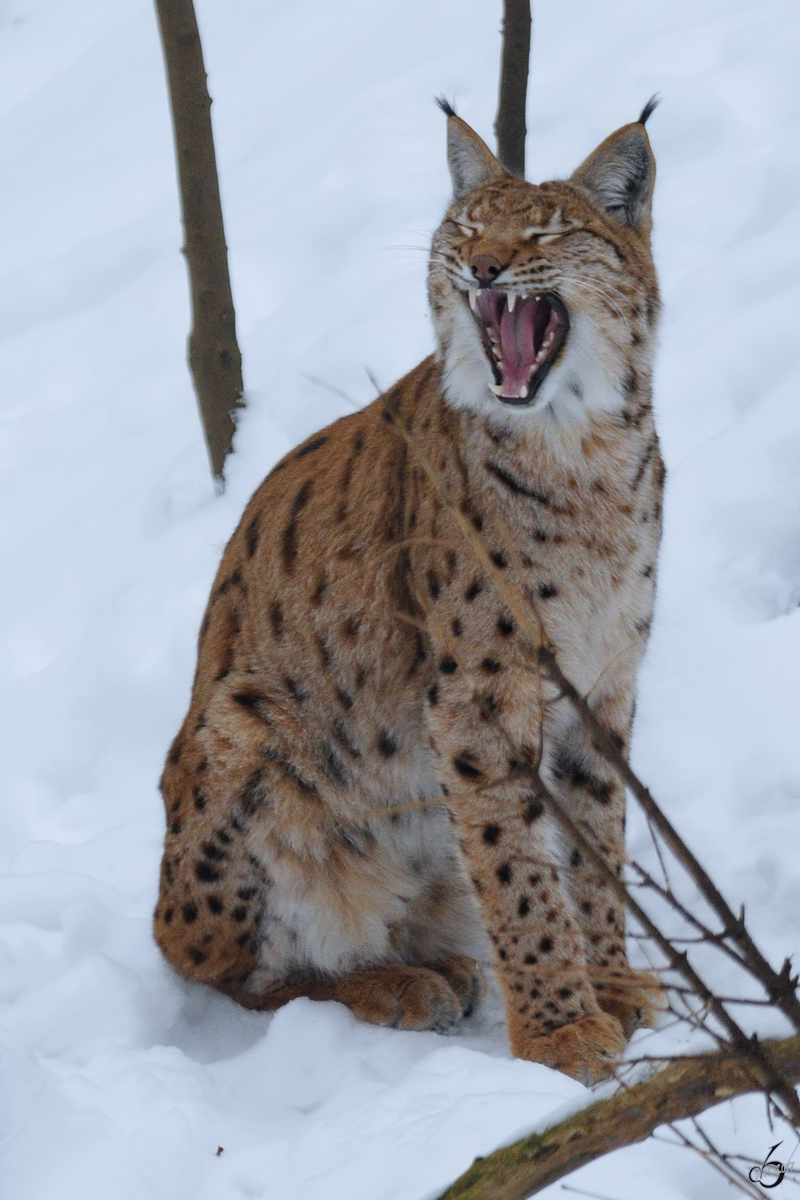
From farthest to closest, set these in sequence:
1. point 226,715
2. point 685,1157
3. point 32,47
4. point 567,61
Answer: point 32,47 < point 567,61 < point 226,715 < point 685,1157

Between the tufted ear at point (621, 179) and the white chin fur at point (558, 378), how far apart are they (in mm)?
454

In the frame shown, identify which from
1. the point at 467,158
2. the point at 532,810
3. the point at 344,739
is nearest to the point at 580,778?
the point at 532,810

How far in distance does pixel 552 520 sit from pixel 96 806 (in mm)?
2449

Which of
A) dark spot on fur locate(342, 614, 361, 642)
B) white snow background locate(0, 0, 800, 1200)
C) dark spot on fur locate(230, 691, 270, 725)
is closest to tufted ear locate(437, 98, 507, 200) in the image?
dark spot on fur locate(342, 614, 361, 642)

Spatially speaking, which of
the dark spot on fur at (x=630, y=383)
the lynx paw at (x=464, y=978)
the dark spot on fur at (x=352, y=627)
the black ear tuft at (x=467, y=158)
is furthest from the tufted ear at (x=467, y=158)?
the lynx paw at (x=464, y=978)

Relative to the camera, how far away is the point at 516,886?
3922mm

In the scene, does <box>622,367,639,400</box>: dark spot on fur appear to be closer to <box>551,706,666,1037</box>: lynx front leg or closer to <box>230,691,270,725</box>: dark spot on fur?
<box>551,706,666,1037</box>: lynx front leg

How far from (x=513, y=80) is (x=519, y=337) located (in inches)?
160

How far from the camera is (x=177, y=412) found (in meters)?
8.13

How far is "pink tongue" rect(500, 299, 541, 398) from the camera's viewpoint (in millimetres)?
3793

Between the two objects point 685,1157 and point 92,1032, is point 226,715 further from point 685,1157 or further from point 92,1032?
point 685,1157

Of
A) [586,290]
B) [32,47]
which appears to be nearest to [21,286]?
[32,47]

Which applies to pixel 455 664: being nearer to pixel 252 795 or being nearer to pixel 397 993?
pixel 252 795

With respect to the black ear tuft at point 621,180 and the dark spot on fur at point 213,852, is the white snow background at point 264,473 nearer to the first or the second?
the dark spot on fur at point 213,852
